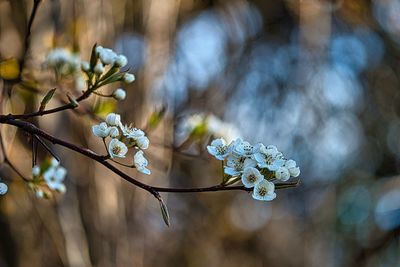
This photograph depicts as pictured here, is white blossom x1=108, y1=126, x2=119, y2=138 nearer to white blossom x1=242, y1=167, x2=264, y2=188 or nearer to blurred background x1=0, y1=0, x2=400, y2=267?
white blossom x1=242, y1=167, x2=264, y2=188

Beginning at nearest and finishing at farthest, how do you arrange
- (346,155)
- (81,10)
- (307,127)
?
(81,10), (307,127), (346,155)

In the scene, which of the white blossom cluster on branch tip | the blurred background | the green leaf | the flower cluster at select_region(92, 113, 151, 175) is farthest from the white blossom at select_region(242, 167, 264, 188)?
the blurred background

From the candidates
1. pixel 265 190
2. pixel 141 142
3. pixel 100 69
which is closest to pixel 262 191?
Answer: pixel 265 190

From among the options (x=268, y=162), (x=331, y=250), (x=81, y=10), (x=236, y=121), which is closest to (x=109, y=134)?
(x=268, y=162)

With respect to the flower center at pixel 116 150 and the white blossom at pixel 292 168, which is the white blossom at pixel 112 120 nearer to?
the flower center at pixel 116 150

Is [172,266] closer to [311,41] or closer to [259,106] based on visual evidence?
[259,106]

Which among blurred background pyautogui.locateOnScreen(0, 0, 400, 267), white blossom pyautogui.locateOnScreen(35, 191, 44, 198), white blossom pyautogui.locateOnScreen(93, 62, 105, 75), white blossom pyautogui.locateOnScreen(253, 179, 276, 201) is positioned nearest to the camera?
white blossom pyautogui.locateOnScreen(253, 179, 276, 201)

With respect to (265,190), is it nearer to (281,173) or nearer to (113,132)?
(281,173)
